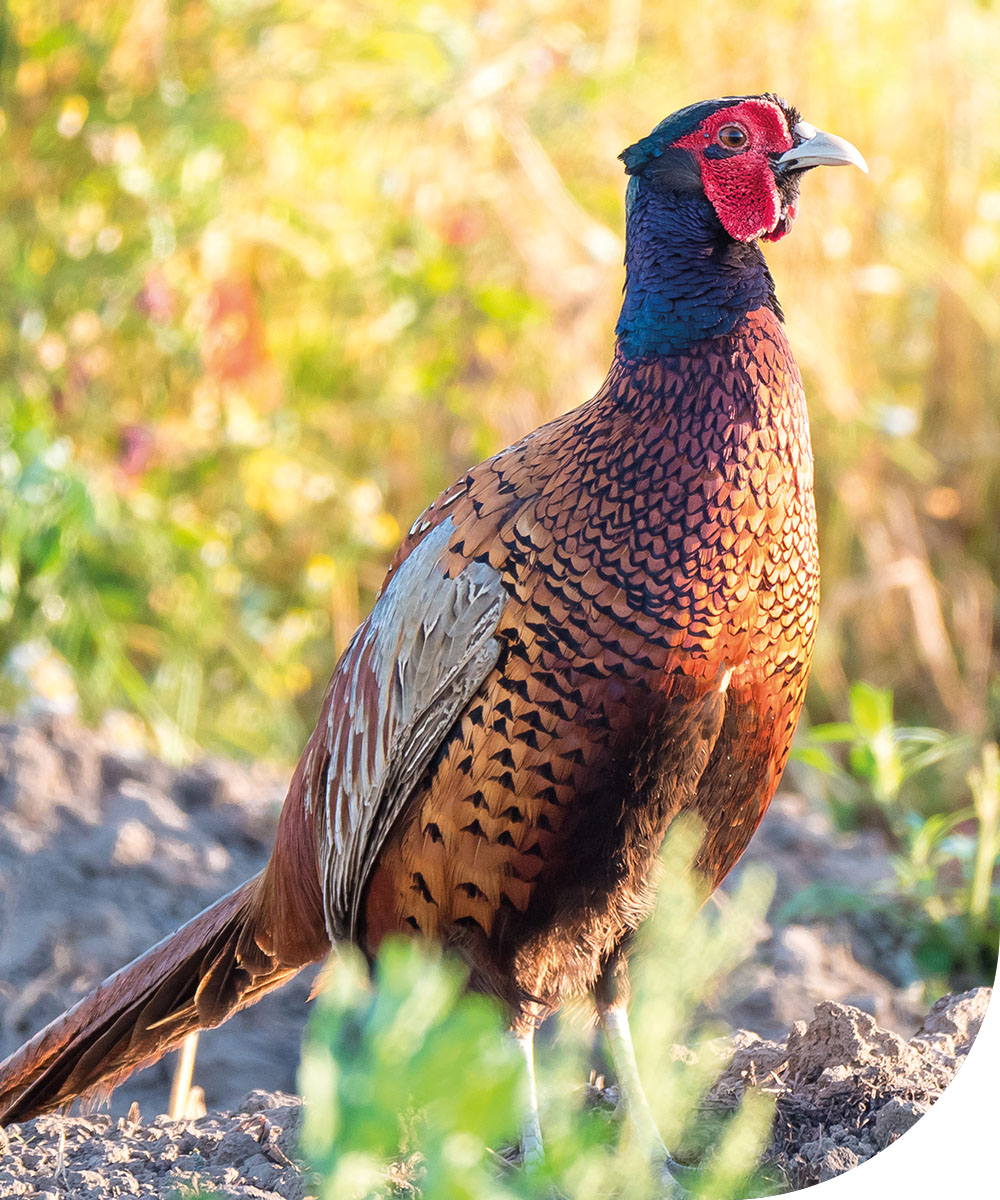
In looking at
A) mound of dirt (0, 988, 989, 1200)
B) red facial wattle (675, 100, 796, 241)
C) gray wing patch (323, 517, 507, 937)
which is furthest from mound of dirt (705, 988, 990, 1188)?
red facial wattle (675, 100, 796, 241)

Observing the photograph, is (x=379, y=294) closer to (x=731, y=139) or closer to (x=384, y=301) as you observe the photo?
(x=384, y=301)

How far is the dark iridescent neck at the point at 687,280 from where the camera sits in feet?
5.83

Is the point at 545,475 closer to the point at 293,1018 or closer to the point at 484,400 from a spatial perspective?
the point at 293,1018

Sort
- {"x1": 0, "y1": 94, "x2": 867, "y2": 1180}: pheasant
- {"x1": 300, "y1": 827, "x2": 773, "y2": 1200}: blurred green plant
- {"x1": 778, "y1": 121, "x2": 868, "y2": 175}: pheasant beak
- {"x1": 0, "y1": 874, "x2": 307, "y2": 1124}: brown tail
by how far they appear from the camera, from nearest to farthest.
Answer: {"x1": 300, "y1": 827, "x2": 773, "y2": 1200}: blurred green plant < {"x1": 0, "y1": 94, "x2": 867, "y2": 1180}: pheasant < {"x1": 778, "y1": 121, "x2": 868, "y2": 175}: pheasant beak < {"x1": 0, "y1": 874, "x2": 307, "y2": 1124}: brown tail

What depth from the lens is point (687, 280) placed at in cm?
178

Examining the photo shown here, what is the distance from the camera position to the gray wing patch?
1.76 m

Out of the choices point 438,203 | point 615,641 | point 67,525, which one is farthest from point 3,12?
point 615,641

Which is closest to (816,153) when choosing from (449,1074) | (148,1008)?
(449,1074)

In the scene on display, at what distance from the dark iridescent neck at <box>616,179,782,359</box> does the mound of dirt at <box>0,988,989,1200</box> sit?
0.96 metres

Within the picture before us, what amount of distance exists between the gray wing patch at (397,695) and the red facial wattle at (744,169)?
554 millimetres

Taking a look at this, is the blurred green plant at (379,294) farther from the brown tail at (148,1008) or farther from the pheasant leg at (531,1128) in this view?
the pheasant leg at (531,1128)

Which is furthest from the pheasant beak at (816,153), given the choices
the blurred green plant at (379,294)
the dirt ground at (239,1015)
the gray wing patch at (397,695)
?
the blurred green plant at (379,294)

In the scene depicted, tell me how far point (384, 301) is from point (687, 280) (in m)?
2.82

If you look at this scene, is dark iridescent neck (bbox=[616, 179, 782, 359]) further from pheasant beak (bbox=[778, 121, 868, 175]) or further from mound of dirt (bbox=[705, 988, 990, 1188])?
mound of dirt (bbox=[705, 988, 990, 1188])
